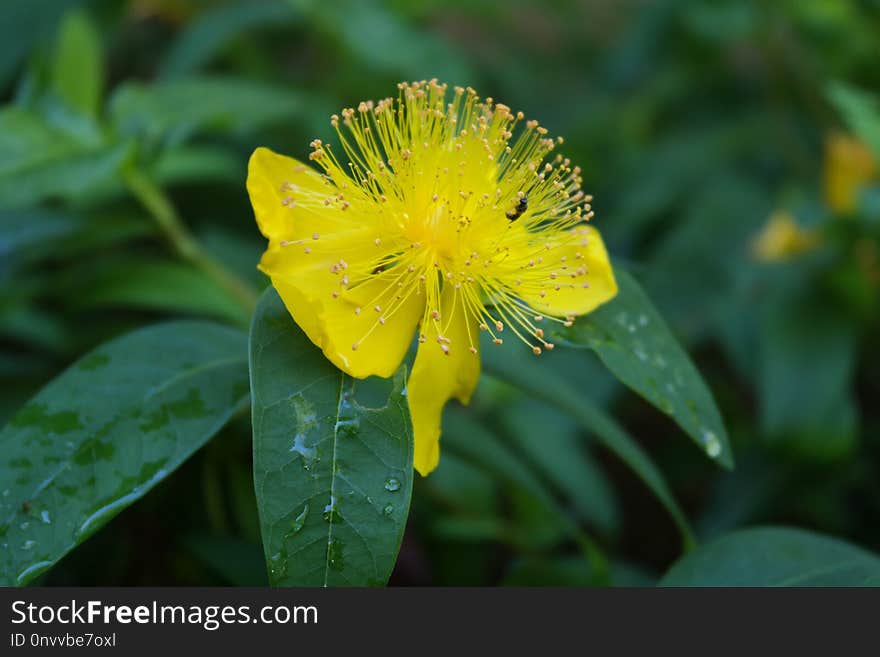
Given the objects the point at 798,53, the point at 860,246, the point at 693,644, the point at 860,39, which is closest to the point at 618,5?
the point at 798,53

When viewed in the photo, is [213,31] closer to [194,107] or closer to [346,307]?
[194,107]

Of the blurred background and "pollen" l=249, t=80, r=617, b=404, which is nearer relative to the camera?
"pollen" l=249, t=80, r=617, b=404

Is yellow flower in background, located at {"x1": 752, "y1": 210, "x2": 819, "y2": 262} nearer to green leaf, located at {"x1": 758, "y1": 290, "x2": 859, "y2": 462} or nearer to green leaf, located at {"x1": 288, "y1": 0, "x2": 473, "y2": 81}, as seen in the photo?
green leaf, located at {"x1": 758, "y1": 290, "x2": 859, "y2": 462}

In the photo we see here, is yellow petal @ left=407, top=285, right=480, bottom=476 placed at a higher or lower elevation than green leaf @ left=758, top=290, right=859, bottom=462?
lower

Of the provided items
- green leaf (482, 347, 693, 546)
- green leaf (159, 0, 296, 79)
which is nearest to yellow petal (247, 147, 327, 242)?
green leaf (482, 347, 693, 546)

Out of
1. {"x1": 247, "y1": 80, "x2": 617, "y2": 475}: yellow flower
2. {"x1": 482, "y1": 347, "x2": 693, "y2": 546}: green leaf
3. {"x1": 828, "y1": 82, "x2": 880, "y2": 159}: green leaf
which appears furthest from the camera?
{"x1": 828, "y1": 82, "x2": 880, "y2": 159}: green leaf

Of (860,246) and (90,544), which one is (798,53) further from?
(90,544)
